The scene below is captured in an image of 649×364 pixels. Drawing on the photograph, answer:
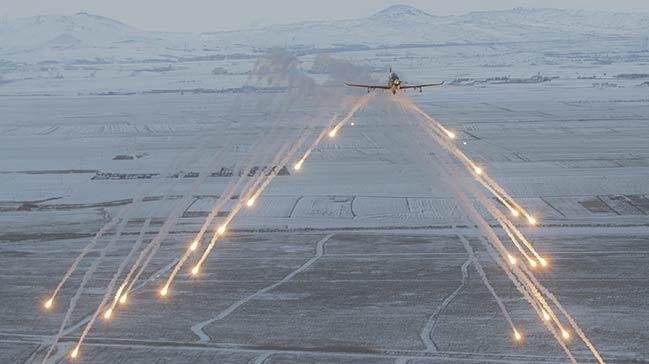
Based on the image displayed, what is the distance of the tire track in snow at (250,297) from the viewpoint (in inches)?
2785

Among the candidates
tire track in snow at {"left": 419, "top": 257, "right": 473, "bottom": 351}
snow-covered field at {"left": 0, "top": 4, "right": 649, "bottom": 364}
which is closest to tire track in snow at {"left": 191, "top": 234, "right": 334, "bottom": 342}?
snow-covered field at {"left": 0, "top": 4, "right": 649, "bottom": 364}

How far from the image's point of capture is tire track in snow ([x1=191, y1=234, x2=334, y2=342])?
7075cm

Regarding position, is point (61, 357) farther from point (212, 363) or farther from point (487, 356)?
point (487, 356)

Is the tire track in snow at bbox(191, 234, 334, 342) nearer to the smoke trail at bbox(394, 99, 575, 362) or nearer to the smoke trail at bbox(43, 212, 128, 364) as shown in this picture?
the smoke trail at bbox(43, 212, 128, 364)

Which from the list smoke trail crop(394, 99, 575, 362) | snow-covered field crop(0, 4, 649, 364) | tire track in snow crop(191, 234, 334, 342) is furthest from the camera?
smoke trail crop(394, 99, 575, 362)

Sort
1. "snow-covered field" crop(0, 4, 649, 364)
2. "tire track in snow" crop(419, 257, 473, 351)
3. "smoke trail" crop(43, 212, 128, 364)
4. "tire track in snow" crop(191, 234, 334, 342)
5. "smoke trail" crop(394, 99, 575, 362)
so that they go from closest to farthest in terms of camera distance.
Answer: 1. "tire track in snow" crop(419, 257, 473, 351)
2. "snow-covered field" crop(0, 4, 649, 364)
3. "smoke trail" crop(43, 212, 128, 364)
4. "tire track in snow" crop(191, 234, 334, 342)
5. "smoke trail" crop(394, 99, 575, 362)

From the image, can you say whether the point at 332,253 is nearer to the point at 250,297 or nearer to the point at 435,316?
the point at 250,297

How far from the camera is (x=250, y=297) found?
261 feet

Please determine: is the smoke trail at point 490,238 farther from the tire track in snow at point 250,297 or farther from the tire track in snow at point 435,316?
the tire track in snow at point 250,297

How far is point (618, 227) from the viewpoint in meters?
102

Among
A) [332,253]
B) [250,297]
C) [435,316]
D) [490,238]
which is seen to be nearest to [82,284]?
[250,297]

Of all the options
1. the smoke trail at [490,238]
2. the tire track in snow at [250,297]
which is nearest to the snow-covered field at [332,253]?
the tire track in snow at [250,297]

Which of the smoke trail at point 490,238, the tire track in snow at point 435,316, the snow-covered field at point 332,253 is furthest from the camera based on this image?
the smoke trail at point 490,238

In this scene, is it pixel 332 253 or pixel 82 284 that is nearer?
pixel 82 284
